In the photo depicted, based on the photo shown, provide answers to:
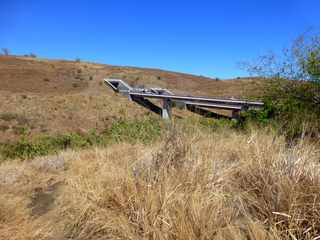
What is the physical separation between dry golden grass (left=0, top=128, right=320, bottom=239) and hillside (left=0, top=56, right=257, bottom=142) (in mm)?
6355

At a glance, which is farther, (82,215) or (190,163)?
(190,163)

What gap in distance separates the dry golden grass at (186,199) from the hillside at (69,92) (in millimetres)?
6355

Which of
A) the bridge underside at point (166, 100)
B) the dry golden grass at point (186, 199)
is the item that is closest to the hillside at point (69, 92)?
the bridge underside at point (166, 100)

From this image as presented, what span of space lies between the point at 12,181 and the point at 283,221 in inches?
182

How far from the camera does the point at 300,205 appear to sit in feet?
8.94

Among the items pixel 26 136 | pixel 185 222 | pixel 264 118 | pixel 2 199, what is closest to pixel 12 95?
pixel 26 136

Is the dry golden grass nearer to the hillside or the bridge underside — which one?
the hillside

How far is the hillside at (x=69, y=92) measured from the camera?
27400 millimetres

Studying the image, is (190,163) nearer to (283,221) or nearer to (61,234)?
(283,221)

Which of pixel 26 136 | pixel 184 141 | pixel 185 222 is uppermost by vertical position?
pixel 184 141

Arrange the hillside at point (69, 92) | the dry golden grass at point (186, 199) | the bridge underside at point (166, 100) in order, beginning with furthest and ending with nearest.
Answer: the bridge underside at point (166, 100) → the hillside at point (69, 92) → the dry golden grass at point (186, 199)

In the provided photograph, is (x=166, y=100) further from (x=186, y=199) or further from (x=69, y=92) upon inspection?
(x=186, y=199)

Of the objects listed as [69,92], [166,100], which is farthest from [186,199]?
[69,92]

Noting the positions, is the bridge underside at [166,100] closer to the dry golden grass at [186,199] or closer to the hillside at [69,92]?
the hillside at [69,92]
